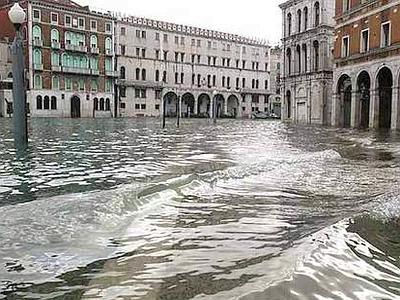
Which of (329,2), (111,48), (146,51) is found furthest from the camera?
(146,51)

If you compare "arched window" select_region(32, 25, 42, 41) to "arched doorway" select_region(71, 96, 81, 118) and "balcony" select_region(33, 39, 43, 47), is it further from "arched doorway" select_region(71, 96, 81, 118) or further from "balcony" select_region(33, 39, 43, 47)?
"arched doorway" select_region(71, 96, 81, 118)

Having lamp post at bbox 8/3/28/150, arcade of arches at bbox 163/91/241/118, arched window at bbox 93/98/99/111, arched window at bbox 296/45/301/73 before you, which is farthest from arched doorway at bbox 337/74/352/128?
arcade of arches at bbox 163/91/241/118

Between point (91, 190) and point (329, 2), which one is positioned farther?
point (329, 2)

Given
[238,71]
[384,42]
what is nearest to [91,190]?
[384,42]

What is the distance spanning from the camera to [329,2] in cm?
4512

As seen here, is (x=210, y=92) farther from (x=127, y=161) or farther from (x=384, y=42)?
(x=127, y=161)

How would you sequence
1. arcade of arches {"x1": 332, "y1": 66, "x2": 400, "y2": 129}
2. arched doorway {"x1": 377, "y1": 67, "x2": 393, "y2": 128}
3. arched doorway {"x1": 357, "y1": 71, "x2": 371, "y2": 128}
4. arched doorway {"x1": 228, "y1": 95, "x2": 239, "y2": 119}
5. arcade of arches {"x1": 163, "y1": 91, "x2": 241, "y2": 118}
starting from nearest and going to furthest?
1. arcade of arches {"x1": 332, "y1": 66, "x2": 400, "y2": 129}
2. arched doorway {"x1": 377, "y1": 67, "x2": 393, "y2": 128}
3. arched doorway {"x1": 357, "y1": 71, "x2": 371, "y2": 128}
4. arcade of arches {"x1": 163, "y1": 91, "x2": 241, "y2": 118}
5. arched doorway {"x1": 228, "y1": 95, "x2": 239, "y2": 119}

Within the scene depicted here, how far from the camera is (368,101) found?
34781 mm

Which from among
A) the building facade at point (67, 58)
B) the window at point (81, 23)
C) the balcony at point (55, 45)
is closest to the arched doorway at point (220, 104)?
the building facade at point (67, 58)

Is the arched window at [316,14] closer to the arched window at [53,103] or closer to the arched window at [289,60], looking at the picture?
the arched window at [289,60]

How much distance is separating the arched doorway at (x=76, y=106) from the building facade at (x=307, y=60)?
26655mm

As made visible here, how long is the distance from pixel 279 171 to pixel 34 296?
5.84 metres

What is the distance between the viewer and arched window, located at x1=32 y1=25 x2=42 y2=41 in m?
59.1

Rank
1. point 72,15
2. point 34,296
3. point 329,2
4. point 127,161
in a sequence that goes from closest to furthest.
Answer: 1. point 34,296
2. point 127,161
3. point 329,2
4. point 72,15
